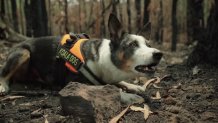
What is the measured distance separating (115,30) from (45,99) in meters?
1.33

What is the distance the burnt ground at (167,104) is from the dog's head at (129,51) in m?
0.40

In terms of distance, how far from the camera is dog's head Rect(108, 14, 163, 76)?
4.93 metres

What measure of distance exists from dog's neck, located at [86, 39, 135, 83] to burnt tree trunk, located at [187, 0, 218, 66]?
1.95 m

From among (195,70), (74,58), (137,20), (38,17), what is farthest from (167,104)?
(137,20)

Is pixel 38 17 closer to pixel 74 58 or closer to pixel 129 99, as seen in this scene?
pixel 74 58

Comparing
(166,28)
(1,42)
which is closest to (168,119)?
(1,42)

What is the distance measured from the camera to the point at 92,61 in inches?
211

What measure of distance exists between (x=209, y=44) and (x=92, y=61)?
7.79 feet

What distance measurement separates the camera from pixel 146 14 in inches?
632

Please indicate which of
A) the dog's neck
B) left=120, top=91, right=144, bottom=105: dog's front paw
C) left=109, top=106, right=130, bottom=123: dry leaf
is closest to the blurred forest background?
the dog's neck

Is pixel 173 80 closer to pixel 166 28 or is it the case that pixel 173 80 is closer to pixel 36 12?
pixel 36 12

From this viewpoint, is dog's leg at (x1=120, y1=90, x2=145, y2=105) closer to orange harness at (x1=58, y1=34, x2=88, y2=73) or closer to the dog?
the dog

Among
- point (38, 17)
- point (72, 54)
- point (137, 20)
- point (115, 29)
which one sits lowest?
point (137, 20)

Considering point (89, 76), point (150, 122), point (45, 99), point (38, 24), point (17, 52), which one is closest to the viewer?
point (150, 122)
